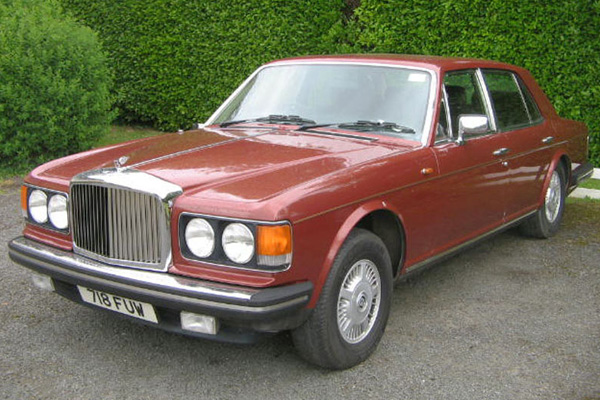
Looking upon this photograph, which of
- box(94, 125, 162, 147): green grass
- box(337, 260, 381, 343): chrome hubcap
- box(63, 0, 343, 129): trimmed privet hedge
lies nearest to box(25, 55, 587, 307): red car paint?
box(337, 260, 381, 343): chrome hubcap

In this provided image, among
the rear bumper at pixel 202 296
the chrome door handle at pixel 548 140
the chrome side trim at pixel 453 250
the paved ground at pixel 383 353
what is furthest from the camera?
the chrome door handle at pixel 548 140

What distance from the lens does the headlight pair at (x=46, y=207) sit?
153 inches

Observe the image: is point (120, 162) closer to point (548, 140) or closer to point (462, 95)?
point (462, 95)

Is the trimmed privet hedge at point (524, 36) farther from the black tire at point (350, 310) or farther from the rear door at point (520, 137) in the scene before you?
the black tire at point (350, 310)

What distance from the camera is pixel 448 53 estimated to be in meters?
8.82

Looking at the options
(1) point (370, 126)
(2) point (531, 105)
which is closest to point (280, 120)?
(1) point (370, 126)

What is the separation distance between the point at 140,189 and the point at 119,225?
254 mm

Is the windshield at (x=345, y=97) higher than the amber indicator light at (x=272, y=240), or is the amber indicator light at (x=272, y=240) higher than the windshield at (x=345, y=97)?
the windshield at (x=345, y=97)

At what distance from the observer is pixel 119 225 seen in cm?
354

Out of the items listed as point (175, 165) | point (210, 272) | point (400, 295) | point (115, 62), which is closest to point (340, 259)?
point (210, 272)

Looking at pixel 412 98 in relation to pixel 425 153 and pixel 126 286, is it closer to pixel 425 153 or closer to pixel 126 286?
pixel 425 153

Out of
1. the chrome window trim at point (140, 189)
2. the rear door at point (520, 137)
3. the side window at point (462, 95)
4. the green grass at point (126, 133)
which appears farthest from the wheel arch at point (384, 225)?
the green grass at point (126, 133)

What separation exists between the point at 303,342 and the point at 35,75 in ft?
20.8

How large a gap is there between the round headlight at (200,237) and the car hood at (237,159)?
5.6 inches
